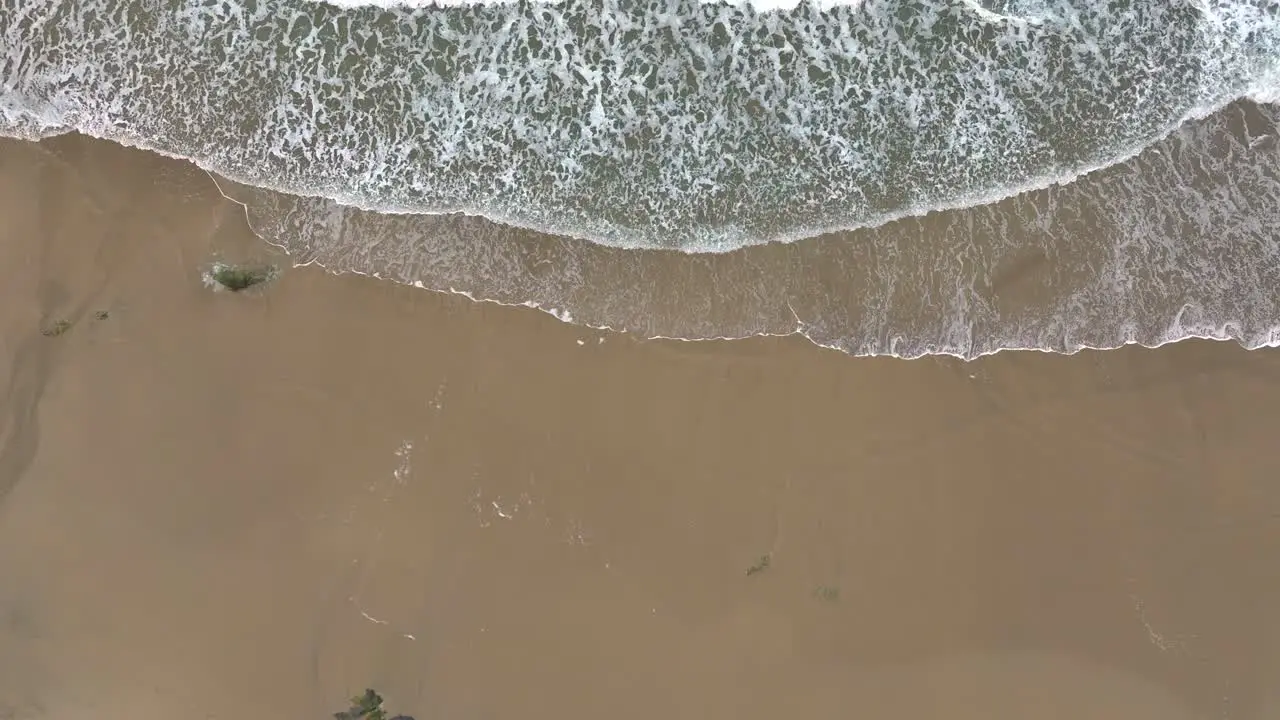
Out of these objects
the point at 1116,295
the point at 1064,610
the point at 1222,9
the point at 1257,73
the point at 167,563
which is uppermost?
the point at 1222,9

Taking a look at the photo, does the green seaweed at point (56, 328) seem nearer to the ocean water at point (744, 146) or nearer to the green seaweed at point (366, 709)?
the ocean water at point (744, 146)

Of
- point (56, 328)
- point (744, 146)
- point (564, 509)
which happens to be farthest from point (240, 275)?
point (744, 146)

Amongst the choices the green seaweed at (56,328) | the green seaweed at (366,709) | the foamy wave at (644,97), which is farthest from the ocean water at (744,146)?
the green seaweed at (366,709)

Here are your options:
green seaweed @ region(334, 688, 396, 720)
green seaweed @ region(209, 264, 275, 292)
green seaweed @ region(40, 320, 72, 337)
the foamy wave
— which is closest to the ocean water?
the foamy wave

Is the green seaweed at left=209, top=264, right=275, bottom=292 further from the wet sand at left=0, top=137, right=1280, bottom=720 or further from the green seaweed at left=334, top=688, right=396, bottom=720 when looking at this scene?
the green seaweed at left=334, top=688, right=396, bottom=720

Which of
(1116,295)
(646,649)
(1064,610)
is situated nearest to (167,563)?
(646,649)

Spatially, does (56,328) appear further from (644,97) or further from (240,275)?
(644,97)

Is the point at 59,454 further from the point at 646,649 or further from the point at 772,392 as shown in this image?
the point at 772,392
